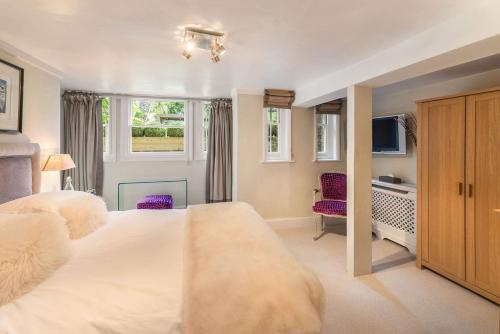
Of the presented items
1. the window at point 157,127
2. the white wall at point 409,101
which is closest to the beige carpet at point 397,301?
the white wall at point 409,101

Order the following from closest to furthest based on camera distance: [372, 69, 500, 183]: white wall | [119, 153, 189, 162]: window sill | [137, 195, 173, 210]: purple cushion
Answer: [372, 69, 500, 183]: white wall < [137, 195, 173, 210]: purple cushion < [119, 153, 189, 162]: window sill

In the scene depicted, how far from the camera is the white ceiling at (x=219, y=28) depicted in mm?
1603

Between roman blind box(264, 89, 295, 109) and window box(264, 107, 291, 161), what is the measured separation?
11.4 inches

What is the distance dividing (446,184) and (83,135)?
15.9ft

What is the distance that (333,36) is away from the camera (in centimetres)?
203

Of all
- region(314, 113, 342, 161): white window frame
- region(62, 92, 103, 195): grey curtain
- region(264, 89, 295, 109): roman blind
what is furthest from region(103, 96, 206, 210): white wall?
region(314, 113, 342, 161): white window frame

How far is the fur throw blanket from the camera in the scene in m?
1.06

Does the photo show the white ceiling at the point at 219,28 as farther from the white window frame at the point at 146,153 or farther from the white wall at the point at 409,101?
the white wall at the point at 409,101

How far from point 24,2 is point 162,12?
839 millimetres

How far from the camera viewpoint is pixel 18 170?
2115mm

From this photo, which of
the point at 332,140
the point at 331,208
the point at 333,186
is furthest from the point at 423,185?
the point at 332,140

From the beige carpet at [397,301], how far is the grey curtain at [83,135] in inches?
136

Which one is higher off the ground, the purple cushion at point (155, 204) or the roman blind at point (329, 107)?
the roman blind at point (329, 107)

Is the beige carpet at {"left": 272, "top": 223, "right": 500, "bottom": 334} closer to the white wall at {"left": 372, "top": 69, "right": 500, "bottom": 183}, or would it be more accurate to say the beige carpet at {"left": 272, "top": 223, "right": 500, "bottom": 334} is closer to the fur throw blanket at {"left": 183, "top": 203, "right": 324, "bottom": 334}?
the fur throw blanket at {"left": 183, "top": 203, "right": 324, "bottom": 334}
